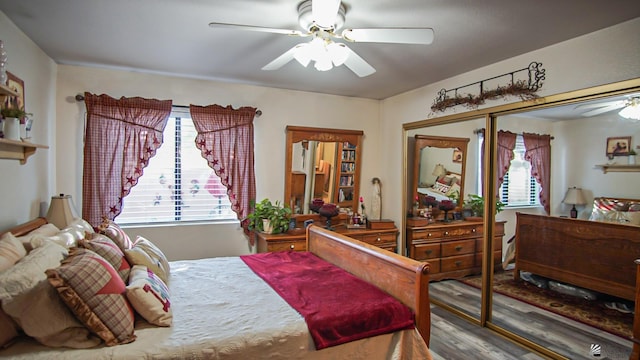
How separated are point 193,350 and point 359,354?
0.84 meters

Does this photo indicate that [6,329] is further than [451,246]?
No

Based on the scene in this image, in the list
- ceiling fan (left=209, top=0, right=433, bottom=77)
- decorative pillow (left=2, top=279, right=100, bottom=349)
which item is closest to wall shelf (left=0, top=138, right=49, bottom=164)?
decorative pillow (left=2, top=279, right=100, bottom=349)

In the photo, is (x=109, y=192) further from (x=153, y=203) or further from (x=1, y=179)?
(x=1, y=179)

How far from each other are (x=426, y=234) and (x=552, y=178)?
158cm

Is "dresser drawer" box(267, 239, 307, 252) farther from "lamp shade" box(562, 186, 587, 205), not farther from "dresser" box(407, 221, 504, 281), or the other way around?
"lamp shade" box(562, 186, 587, 205)

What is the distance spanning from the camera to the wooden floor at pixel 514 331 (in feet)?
8.16

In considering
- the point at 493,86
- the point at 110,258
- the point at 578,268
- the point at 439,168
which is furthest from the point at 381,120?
the point at 110,258

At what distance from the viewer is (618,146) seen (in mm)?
2328

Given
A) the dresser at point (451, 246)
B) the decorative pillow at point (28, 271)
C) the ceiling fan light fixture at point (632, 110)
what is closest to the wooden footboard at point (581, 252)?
the dresser at point (451, 246)

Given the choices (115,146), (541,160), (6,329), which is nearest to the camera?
(6,329)

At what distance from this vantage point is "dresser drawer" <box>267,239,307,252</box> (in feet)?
12.1

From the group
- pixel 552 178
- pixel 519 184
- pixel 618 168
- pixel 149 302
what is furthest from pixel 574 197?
pixel 149 302

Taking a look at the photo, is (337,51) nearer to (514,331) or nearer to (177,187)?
(177,187)

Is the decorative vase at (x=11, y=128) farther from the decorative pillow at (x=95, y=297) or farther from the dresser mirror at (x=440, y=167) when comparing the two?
the dresser mirror at (x=440, y=167)
